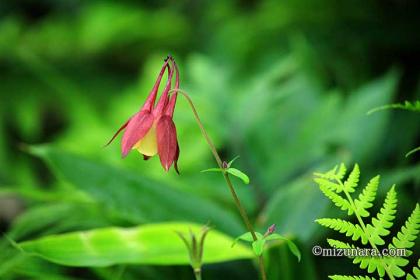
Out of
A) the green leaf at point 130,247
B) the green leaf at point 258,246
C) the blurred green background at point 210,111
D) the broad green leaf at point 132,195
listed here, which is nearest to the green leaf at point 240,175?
the green leaf at point 258,246

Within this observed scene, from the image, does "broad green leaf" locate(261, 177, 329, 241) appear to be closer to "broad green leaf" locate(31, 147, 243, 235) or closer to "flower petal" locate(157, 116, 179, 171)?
"broad green leaf" locate(31, 147, 243, 235)

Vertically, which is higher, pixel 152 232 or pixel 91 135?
pixel 91 135

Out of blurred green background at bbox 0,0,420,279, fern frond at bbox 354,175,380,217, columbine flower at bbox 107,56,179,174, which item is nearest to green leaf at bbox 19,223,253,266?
blurred green background at bbox 0,0,420,279

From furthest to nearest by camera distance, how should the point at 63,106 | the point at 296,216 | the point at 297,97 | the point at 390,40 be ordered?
the point at 63,106 < the point at 390,40 < the point at 297,97 < the point at 296,216

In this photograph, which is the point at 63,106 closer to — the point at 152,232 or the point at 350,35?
the point at 350,35

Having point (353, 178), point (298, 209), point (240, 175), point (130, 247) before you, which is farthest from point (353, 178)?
point (298, 209)

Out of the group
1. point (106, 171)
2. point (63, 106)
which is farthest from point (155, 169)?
point (63, 106)

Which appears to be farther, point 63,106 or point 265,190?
point 63,106

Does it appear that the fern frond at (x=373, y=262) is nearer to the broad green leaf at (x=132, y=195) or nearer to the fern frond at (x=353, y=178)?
the fern frond at (x=353, y=178)
